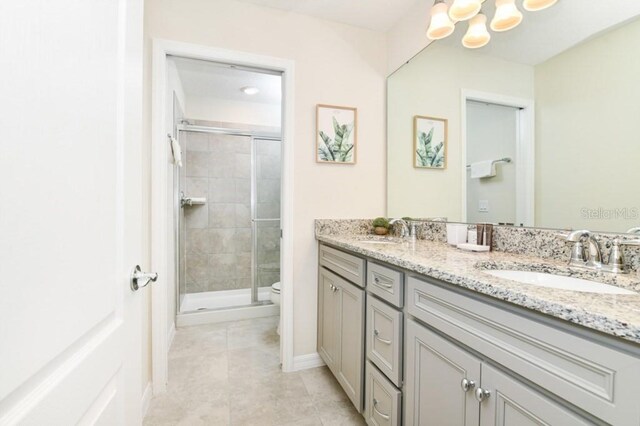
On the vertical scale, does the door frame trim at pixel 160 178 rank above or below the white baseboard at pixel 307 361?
above

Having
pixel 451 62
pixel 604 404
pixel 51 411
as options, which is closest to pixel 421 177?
pixel 451 62

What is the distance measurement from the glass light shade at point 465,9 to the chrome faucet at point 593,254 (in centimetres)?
120

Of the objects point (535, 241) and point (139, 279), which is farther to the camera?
point (535, 241)

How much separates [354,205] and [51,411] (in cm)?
188

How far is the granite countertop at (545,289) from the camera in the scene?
51cm

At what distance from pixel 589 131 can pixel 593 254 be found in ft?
1.56

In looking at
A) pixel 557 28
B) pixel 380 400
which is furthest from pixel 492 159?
pixel 380 400

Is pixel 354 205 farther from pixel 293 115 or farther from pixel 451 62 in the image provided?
pixel 451 62

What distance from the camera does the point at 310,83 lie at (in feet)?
6.62

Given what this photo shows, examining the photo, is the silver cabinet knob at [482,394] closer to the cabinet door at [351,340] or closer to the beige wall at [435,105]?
the cabinet door at [351,340]

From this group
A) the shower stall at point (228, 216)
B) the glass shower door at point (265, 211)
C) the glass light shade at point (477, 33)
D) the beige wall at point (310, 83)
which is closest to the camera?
the glass light shade at point (477, 33)

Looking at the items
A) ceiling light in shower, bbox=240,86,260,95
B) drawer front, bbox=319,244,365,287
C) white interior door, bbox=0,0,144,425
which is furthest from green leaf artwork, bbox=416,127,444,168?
Answer: ceiling light in shower, bbox=240,86,260,95

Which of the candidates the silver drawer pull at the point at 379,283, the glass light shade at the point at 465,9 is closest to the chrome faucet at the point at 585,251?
the silver drawer pull at the point at 379,283

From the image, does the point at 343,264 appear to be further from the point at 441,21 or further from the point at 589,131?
the point at 441,21
